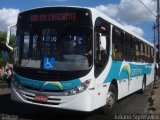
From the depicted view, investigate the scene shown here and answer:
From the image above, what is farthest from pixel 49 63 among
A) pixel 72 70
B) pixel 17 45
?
pixel 17 45

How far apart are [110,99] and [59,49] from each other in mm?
2853

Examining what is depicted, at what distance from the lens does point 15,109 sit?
11492mm

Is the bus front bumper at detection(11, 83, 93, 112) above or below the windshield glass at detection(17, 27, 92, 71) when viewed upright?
below

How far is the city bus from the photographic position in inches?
359

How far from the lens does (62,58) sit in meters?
9.16

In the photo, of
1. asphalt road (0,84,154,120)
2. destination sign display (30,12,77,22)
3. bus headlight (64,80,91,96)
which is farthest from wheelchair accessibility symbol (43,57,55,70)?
asphalt road (0,84,154,120)

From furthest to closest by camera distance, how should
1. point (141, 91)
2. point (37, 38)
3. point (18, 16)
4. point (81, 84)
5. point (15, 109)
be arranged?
point (141, 91), point (15, 109), point (18, 16), point (37, 38), point (81, 84)

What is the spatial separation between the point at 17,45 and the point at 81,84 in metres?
2.34

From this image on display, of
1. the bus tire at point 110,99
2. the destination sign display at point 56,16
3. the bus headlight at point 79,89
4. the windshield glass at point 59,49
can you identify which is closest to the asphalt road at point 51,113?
the bus tire at point 110,99

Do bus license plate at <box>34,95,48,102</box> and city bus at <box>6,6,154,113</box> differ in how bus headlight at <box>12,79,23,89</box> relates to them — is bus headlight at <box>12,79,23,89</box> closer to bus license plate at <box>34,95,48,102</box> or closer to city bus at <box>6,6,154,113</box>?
city bus at <box>6,6,154,113</box>

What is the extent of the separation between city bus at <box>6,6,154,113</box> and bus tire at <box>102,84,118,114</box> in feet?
1.01

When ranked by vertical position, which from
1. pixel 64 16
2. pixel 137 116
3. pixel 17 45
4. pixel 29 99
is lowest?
pixel 137 116

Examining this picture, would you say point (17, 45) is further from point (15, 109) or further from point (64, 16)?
point (15, 109)

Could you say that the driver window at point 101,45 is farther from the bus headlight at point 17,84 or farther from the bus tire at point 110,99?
the bus headlight at point 17,84
